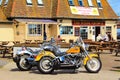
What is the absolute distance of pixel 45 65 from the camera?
555 inches

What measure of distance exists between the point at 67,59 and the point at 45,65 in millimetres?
837

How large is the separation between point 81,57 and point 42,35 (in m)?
26.6

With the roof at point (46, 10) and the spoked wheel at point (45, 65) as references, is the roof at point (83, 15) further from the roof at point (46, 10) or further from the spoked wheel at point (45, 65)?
the spoked wheel at point (45, 65)

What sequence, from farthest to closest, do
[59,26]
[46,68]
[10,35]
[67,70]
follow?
[59,26]
[10,35]
[67,70]
[46,68]

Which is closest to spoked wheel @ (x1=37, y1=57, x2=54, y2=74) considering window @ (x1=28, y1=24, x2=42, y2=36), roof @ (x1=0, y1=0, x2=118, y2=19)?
roof @ (x1=0, y1=0, x2=118, y2=19)

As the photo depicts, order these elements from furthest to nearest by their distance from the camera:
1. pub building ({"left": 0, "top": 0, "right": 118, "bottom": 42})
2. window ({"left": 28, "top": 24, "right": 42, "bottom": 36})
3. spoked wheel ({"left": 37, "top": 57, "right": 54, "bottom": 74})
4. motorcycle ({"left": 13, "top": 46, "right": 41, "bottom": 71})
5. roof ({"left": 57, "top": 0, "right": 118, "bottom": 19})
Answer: roof ({"left": 57, "top": 0, "right": 118, "bottom": 19})
window ({"left": 28, "top": 24, "right": 42, "bottom": 36})
pub building ({"left": 0, "top": 0, "right": 118, "bottom": 42})
motorcycle ({"left": 13, "top": 46, "right": 41, "bottom": 71})
spoked wheel ({"left": 37, "top": 57, "right": 54, "bottom": 74})

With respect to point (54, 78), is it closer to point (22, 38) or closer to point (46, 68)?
point (46, 68)

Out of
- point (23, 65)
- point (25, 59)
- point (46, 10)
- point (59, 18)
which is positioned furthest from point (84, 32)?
point (25, 59)

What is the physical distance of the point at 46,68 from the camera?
1411 centimetres

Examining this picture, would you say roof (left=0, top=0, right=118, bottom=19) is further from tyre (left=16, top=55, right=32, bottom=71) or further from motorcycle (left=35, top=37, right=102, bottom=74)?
motorcycle (left=35, top=37, right=102, bottom=74)

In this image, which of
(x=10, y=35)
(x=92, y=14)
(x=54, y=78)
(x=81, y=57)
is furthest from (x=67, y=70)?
(x=92, y=14)

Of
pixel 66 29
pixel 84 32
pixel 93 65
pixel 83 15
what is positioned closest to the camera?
pixel 93 65

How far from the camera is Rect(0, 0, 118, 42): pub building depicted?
129ft

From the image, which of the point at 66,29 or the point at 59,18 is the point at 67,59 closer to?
the point at 59,18
